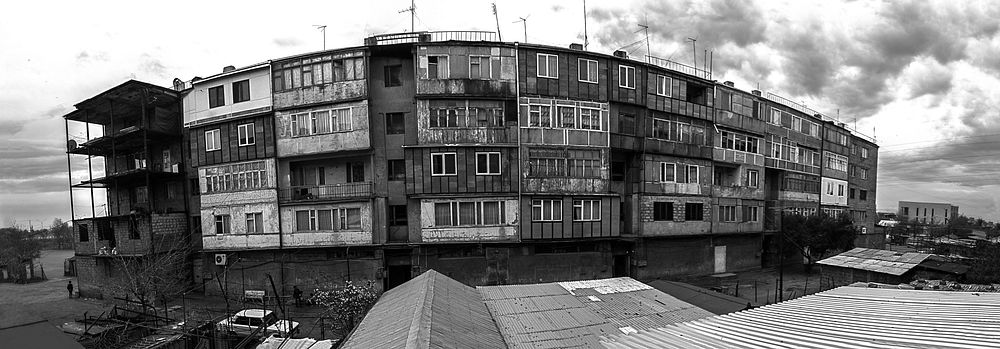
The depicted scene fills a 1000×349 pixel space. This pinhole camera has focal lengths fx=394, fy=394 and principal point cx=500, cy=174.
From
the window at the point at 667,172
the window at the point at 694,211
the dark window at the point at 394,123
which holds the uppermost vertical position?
the dark window at the point at 394,123

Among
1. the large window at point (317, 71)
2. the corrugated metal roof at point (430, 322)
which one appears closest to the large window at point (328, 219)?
the large window at point (317, 71)

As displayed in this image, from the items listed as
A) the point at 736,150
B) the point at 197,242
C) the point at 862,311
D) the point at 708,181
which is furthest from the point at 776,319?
the point at 197,242

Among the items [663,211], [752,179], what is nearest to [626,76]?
[663,211]

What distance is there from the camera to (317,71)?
80.0 feet

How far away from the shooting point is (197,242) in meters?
28.6

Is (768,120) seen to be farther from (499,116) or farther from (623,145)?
(499,116)

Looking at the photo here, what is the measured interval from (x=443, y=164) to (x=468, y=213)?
337 centimetres

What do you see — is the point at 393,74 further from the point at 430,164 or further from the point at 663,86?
the point at 663,86

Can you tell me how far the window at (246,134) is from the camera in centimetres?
2569

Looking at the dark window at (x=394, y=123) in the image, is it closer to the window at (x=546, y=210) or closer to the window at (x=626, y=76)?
the window at (x=546, y=210)

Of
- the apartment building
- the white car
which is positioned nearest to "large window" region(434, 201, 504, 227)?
the apartment building

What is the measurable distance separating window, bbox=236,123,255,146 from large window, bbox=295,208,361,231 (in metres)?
5.74

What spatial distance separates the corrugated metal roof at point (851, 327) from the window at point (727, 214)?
924 inches

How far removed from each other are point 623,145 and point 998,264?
68.2ft
